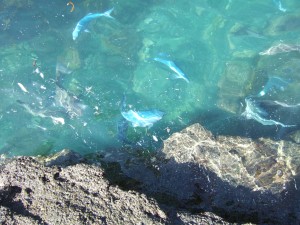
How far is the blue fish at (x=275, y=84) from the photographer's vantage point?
7.43m

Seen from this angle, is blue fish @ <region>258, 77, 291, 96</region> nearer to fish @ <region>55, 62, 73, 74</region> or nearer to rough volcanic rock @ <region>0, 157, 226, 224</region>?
rough volcanic rock @ <region>0, 157, 226, 224</region>

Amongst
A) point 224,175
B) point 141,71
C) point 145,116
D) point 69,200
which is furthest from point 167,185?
point 141,71

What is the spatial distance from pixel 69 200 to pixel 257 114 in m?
5.10

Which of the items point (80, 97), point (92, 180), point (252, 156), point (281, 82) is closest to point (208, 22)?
point (281, 82)

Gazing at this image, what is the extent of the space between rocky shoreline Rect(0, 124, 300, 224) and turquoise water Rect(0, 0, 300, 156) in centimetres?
184

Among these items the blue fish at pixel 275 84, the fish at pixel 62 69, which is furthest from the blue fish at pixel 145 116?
the fish at pixel 62 69

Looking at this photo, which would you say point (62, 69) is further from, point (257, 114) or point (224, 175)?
point (224, 175)

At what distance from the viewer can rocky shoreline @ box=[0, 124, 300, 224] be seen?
2803 millimetres

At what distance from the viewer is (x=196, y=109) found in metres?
→ 7.89

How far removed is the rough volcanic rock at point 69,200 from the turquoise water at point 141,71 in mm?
3165

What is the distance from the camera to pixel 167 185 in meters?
3.75

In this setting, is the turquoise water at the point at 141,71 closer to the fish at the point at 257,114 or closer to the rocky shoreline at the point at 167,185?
the fish at the point at 257,114

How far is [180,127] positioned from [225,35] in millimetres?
4543

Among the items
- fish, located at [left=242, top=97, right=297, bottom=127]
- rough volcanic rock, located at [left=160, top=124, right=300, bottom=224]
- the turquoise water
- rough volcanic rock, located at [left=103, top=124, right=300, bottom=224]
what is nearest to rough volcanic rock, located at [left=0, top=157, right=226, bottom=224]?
rough volcanic rock, located at [left=103, top=124, right=300, bottom=224]
